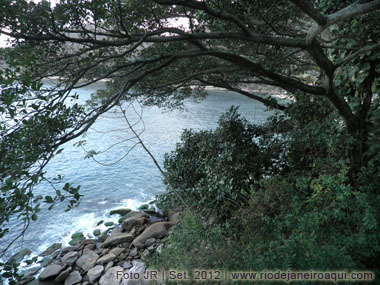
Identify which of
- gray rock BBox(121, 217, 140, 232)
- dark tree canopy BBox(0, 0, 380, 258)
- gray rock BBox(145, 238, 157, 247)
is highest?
dark tree canopy BBox(0, 0, 380, 258)

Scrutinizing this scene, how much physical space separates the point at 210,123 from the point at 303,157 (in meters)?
9.40

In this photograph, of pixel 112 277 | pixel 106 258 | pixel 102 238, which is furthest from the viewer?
pixel 102 238

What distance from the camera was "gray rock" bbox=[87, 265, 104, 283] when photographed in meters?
5.05

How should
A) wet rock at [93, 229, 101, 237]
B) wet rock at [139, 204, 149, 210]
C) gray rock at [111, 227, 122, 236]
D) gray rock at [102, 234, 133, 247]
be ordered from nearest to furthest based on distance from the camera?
gray rock at [102, 234, 133, 247] < gray rock at [111, 227, 122, 236] < wet rock at [93, 229, 101, 237] < wet rock at [139, 204, 149, 210]

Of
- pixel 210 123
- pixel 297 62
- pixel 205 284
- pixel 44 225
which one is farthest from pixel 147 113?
pixel 205 284

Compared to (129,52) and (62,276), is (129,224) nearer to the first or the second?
(62,276)

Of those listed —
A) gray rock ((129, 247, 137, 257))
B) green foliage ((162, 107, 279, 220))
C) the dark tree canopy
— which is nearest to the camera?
the dark tree canopy

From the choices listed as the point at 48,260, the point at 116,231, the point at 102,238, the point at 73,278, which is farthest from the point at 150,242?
the point at 48,260

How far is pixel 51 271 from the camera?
209 inches

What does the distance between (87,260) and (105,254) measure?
394mm

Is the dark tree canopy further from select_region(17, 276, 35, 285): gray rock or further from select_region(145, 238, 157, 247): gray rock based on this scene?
select_region(17, 276, 35, 285): gray rock

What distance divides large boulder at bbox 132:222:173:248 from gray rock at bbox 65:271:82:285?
128 cm

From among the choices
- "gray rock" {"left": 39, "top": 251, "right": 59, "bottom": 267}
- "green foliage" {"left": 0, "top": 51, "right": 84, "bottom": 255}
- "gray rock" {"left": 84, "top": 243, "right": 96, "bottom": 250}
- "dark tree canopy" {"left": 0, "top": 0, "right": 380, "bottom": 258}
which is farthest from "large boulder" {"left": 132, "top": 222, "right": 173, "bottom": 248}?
"green foliage" {"left": 0, "top": 51, "right": 84, "bottom": 255}

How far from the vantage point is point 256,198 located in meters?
3.18
